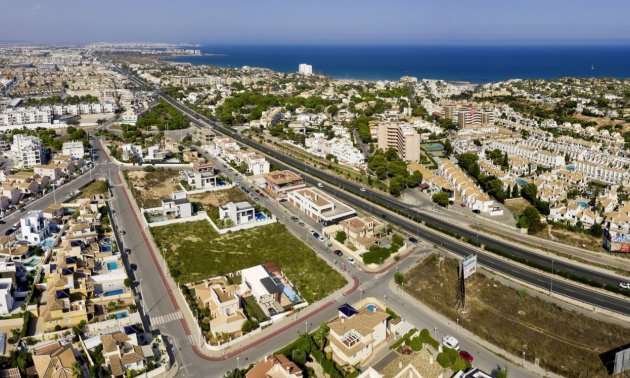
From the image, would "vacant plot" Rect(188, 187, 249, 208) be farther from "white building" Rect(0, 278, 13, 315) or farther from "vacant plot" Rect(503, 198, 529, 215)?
"vacant plot" Rect(503, 198, 529, 215)

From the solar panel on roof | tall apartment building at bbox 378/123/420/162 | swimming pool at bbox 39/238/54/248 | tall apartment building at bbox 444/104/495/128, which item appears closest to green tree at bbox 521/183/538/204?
tall apartment building at bbox 378/123/420/162

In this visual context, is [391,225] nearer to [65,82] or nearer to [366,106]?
[366,106]

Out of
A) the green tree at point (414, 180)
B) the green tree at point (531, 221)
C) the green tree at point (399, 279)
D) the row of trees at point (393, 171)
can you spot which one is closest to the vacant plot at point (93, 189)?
the row of trees at point (393, 171)

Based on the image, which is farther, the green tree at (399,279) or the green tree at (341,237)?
the green tree at (341,237)

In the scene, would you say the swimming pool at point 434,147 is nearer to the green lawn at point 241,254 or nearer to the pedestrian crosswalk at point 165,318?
the green lawn at point 241,254

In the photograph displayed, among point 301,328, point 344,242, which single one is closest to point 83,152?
point 344,242

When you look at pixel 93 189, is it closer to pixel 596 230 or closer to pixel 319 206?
pixel 319 206

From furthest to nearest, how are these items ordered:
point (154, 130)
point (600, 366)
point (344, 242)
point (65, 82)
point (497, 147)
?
point (65, 82), point (154, 130), point (497, 147), point (344, 242), point (600, 366)
